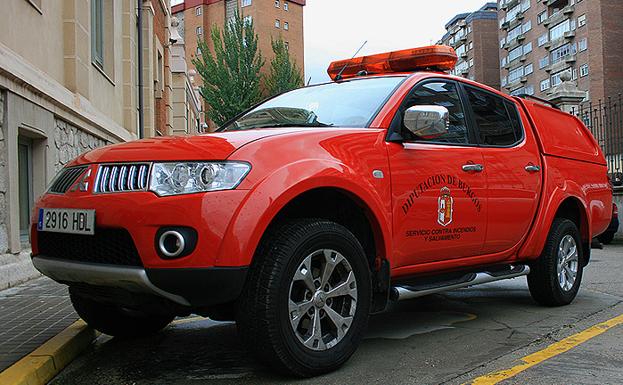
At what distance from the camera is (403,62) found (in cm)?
522

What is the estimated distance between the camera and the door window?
14.5 feet

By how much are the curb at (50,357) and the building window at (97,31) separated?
752cm

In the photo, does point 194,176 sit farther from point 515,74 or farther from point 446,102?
point 515,74

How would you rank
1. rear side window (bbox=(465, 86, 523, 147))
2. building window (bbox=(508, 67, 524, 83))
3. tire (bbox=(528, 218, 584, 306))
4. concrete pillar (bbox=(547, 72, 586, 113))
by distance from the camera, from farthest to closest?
1. building window (bbox=(508, 67, 524, 83))
2. concrete pillar (bbox=(547, 72, 586, 113))
3. tire (bbox=(528, 218, 584, 306))
4. rear side window (bbox=(465, 86, 523, 147))

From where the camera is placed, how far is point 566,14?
56469mm

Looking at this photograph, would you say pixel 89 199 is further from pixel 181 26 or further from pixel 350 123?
pixel 181 26

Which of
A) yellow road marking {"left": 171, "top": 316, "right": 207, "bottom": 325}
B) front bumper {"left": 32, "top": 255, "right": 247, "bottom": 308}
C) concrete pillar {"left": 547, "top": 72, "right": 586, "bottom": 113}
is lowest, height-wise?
yellow road marking {"left": 171, "top": 316, "right": 207, "bottom": 325}

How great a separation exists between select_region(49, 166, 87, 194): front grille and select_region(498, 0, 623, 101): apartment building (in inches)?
2114

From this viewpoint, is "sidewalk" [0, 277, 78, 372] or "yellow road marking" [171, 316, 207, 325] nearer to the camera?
"sidewalk" [0, 277, 78, 372]

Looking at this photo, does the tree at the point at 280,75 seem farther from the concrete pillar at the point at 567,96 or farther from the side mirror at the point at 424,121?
the side mirror at the point at 424,121

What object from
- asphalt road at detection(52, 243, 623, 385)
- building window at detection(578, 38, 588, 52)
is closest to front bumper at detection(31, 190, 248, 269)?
asphalt road at detection(52, 243, 623, 385)

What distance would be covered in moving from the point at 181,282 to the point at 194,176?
0.51m

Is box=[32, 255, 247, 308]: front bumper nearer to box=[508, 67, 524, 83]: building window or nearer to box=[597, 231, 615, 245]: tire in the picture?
box=[597, 231, 615, 245]: tire

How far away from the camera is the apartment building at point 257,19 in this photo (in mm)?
61344
